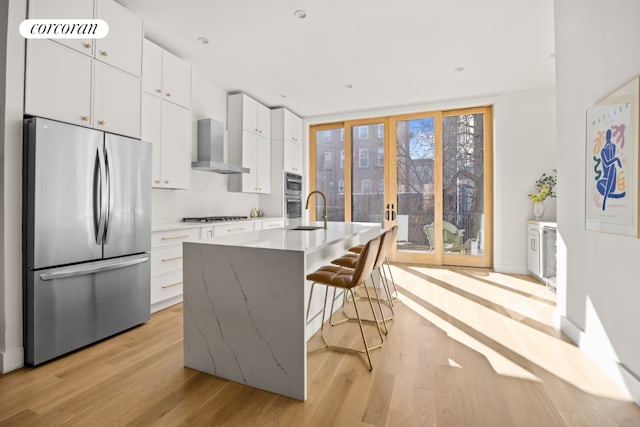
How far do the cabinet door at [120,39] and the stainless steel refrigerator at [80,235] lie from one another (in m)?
0.66

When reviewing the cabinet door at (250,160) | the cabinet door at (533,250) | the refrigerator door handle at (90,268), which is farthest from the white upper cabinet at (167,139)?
the cabinet door at (533,250)

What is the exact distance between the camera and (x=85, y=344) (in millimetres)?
2230

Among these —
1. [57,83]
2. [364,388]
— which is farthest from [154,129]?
[364,388]

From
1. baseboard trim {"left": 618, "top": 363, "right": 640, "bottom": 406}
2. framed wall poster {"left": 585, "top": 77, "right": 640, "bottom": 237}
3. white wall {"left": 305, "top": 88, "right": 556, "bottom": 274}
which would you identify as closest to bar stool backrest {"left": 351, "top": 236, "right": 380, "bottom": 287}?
framed wall poster {"left": 585, "top": 77, "right": 640, "bottom": 237}

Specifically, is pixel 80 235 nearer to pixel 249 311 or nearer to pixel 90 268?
pixel 90 268

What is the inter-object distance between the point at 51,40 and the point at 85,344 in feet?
7.06

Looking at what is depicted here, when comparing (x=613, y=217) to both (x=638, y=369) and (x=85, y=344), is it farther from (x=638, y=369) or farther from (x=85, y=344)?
(x=85, y=344)

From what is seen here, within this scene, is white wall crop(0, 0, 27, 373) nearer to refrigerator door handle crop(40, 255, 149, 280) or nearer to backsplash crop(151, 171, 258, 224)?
refrigerator door handle crop(40, 255, 149, 280)

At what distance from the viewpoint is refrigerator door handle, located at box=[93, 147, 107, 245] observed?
226cm

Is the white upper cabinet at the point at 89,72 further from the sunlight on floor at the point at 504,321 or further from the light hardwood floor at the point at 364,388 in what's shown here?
the sunlight on floor at the point at 504,321

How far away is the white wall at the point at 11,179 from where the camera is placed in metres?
1.91

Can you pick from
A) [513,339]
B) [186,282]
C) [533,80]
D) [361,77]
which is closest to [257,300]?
[186,282]

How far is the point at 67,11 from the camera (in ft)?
7.09

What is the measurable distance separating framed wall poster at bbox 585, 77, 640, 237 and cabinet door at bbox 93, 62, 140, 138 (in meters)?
3.45
